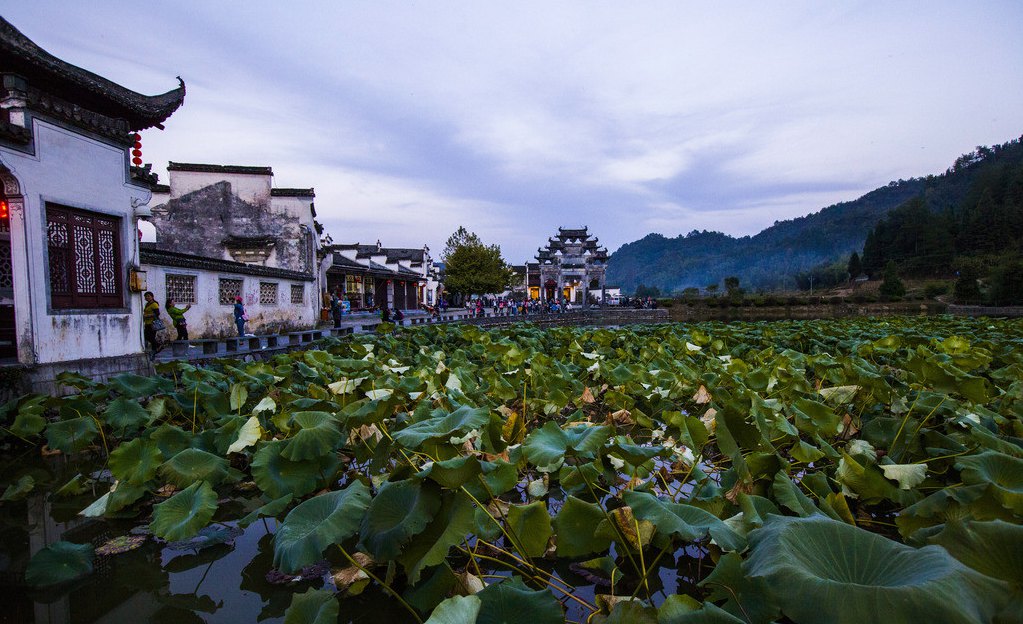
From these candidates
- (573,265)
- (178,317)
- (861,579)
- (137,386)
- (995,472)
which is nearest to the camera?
(861,579)

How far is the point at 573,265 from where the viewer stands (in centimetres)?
4422

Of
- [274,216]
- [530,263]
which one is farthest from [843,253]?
[274,216]

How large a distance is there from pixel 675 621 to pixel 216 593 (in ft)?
5.82

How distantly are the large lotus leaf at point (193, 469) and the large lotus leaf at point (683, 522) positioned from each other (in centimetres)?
200

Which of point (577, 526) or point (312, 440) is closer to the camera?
point (577, 526)

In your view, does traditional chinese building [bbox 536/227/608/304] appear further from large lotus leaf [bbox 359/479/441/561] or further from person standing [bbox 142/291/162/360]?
large lotus leaf [bbox 359/479/441/561]

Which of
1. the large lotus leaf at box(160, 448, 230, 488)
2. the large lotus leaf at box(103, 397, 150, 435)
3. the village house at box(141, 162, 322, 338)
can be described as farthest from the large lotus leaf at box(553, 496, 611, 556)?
the village house at box(141, 162, 322, 338)

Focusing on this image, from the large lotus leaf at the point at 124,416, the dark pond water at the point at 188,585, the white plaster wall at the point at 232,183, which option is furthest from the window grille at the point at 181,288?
the dark pond water at the point at 188,585

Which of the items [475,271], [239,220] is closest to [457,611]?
[239,220]

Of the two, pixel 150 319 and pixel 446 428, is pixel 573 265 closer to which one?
pixel 150 319

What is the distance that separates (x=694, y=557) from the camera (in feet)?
6.95

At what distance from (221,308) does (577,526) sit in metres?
12.4

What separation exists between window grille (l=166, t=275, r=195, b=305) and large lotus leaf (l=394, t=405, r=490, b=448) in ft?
35.6

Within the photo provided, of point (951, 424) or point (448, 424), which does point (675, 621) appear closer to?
point (448, 424)
